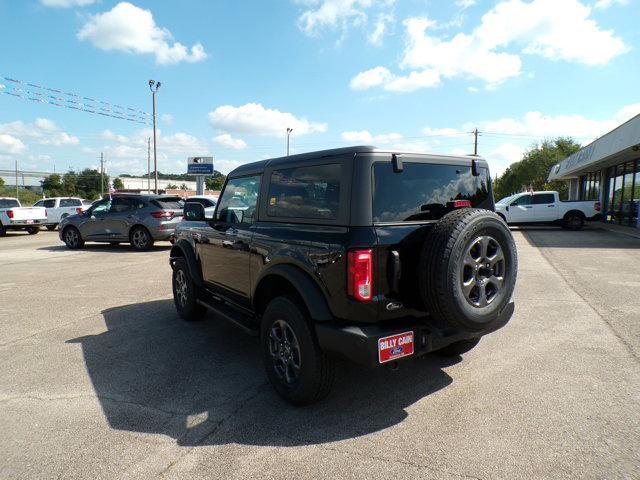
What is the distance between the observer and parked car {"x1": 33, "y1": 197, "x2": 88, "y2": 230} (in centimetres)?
2145

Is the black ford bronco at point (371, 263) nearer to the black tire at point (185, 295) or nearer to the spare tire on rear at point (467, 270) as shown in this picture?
the spare tire on rear at point (467, 270)

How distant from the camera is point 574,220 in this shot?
1917 cm

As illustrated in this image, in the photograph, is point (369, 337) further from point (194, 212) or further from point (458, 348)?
point (194, 212)

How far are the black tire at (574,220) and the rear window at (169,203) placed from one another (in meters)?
16.6

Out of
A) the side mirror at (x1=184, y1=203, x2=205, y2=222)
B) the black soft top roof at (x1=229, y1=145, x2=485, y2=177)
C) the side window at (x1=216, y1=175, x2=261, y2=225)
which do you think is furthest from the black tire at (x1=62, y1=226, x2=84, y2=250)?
the black soft top roof at (x1=229, y1=145, x2=485, y2=177)

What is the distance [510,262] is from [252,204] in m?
2.28

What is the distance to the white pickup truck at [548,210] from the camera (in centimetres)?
1911

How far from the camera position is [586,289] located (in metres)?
7.04

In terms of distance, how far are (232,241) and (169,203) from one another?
960 cm

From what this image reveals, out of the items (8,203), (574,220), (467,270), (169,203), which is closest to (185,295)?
(467,270)

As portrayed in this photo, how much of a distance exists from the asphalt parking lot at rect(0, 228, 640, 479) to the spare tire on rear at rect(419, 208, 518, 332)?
0.75 metres

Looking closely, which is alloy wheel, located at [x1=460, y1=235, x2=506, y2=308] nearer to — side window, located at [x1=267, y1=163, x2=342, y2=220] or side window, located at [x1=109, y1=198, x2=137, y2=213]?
side window, located at [x1=267, y1=163, x2=342, y2=220]

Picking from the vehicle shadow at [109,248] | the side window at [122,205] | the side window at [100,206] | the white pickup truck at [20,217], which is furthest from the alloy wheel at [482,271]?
the white pickup truck at [20,217]

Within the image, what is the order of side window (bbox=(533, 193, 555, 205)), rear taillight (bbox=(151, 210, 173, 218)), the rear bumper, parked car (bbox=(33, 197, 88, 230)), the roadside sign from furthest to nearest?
the roadside sign
parked car (bbox=(33, 197, 88, 230))
side window (bbox=(533, 193, 555, 205))
rear taillight (bbox=(151, 210, 173, 218))
the rear bumper
